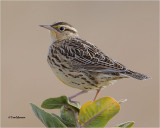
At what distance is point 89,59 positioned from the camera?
150 inches

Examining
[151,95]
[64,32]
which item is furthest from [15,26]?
[64,32]

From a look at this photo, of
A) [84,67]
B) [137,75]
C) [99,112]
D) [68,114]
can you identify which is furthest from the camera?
[84,67]

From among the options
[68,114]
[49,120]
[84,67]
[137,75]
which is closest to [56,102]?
[68,114]

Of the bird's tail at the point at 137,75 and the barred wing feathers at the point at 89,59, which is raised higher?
the barred wing feathers at the point at 89,59

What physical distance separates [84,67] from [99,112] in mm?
1693

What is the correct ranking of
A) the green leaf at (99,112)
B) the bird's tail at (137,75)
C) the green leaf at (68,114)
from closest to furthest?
the green leaf at (99,112) → the green leaf at (68,114) → the bird's tail at (137,75)

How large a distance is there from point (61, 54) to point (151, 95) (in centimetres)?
431

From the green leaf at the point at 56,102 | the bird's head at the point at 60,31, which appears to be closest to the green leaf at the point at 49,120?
the green leaf at the point at 56,102

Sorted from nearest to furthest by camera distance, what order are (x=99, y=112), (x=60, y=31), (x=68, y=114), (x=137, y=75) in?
(x=99, y=112), (x=68, y=114), (x=137, y=75), (x=60, y=31)

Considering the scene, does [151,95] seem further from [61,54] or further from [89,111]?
[89,111]

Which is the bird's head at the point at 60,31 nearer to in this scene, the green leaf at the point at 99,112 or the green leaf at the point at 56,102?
the green leaf at the point at 56,102

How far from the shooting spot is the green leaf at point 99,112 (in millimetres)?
2074

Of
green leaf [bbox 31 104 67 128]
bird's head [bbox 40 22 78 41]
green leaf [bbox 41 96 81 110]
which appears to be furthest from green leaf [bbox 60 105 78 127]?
bird's head [bbox 40 22 78 41]

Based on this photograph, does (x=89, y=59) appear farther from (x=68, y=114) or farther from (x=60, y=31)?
(x=68, y=114)
